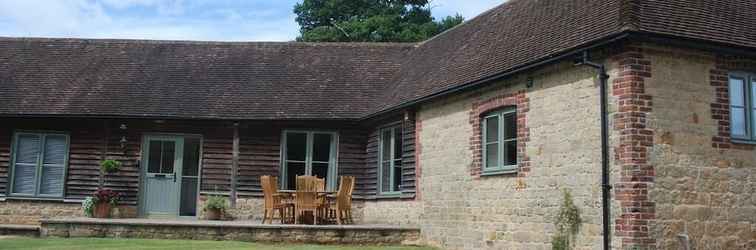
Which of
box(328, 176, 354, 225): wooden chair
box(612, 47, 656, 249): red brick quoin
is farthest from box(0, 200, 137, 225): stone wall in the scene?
box(612, 47, 656, 249): red brick quoin

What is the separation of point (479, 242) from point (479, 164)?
119 cm

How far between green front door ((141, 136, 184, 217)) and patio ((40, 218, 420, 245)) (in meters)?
2.89

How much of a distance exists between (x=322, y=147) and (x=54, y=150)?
5.84 m

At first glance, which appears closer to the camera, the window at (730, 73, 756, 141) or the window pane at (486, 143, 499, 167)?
the window at (730, 73, 756, 141)

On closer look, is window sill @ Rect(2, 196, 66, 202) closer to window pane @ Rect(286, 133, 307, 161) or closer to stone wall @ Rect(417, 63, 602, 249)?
window pane @ Rect(286, 133, 307, 161)

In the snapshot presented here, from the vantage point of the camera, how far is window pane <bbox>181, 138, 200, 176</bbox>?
1717cm

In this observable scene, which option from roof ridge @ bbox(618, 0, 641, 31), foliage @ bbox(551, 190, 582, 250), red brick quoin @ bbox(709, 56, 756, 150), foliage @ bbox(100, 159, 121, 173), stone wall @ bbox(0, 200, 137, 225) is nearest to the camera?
roof ridge @ bbox(618, 0, 641, 31)

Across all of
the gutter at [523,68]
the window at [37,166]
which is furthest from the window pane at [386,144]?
the window at [37,166]

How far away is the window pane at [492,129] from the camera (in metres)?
11.9

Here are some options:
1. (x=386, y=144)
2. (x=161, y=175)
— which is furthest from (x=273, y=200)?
(x=161, y=175)

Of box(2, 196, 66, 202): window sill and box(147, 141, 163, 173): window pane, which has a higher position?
box(147, 141, 163, 173): window pane

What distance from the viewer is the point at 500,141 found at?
11.7 m

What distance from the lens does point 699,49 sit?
9.75 meters

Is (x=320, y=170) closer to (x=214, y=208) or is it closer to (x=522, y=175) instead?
(x=214, y=208)
